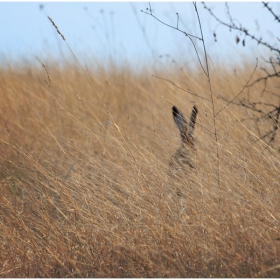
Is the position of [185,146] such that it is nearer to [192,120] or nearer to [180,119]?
[192,120]

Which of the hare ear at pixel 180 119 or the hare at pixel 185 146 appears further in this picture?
the hare ear at pixel 180 119

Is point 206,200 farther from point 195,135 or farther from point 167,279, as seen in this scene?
point 195,135

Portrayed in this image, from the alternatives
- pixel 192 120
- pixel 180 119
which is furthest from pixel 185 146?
pixel 180 119

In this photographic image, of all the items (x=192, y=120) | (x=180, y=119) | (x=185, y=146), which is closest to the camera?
(x=185, y=146)

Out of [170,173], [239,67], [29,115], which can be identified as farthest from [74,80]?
[170,173]

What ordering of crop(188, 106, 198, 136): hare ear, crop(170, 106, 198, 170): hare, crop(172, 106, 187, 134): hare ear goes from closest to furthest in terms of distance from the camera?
crop(170, 106, 198, 170): hare, crop(188, 106, 198, 136): hare ear, crop(172, 106, 187, 134): hare ear

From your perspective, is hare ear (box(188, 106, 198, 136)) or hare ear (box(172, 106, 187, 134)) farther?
hare ear (box(172, 106, 187, 134))

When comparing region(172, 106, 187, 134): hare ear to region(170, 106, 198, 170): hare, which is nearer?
region(170, 106, 198, 170): hare

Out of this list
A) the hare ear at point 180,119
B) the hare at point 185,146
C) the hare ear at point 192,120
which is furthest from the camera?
the hare ear at point 180,119

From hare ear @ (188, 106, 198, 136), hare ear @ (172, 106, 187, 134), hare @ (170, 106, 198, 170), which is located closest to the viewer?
hare @ (170, 106, 198, 170)

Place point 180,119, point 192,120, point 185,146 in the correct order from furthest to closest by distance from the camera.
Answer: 1. point 180,119
2. point 192,120
3. point 185,146

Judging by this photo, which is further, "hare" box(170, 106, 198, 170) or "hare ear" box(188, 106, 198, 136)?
"hare ear" box(188, 106, 198, 136)

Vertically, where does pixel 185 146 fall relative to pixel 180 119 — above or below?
below

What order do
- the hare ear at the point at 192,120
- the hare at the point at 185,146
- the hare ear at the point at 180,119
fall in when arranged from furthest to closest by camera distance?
the hare ear at the point at 180,119, the hare ear at the point at 192,120, the hare at the point at 185,146
